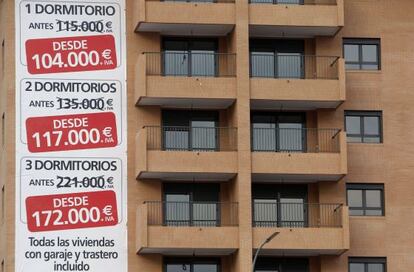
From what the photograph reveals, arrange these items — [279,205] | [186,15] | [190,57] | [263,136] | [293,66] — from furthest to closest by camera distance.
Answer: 1. [293,66]
2. [263,136]
3. [190,57]
4. [279,205]
5. [186,15]

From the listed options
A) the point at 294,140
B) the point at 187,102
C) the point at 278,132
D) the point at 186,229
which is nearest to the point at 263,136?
the point at 278,132

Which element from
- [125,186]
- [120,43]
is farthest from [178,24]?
[125,186]

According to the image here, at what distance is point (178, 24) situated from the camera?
6019 cm

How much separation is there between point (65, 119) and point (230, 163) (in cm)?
655

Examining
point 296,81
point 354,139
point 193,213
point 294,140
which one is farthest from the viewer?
point 354,139

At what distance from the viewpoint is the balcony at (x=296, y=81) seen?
60.1 m

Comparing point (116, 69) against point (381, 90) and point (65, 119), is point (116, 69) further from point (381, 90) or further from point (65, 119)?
point (381, 90)

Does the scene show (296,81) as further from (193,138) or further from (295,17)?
(193,138)

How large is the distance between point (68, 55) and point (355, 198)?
12500 mm

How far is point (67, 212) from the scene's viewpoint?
59219 mm

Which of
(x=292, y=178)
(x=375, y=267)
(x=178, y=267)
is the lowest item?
(x=375, y=267)

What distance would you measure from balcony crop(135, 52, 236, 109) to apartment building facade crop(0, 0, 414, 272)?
54 mm

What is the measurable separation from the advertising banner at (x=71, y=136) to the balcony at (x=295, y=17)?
5310 millimetres

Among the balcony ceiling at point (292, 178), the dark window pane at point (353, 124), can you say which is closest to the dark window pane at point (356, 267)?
the balcony ceiling at point (292, 178)
